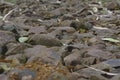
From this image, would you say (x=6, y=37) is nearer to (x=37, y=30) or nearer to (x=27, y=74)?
(x=37, y=30)

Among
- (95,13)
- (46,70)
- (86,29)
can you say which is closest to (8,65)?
(46,70)

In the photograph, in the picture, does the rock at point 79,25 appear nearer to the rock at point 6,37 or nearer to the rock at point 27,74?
the rock at point 6,37

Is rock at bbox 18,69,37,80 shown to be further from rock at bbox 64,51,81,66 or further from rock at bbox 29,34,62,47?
rock at bbox 29,34,62,47

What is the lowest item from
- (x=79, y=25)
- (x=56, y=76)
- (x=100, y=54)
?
(x=79, y=25)

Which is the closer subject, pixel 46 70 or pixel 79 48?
pixel 46 70

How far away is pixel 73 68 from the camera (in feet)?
9.08

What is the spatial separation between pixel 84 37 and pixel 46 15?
210cm

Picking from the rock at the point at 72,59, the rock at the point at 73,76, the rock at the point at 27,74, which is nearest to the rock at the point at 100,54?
the rock at the point at 72,59

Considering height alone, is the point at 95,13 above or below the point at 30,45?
below

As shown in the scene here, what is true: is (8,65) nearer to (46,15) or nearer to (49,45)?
(49,45)

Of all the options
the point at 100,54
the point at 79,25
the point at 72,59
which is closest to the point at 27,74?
the point at 72,59

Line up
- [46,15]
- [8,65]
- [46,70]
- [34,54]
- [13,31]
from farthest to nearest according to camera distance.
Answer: [46,15] → [13,31] → [34,54] → [8,65] → [46,70]

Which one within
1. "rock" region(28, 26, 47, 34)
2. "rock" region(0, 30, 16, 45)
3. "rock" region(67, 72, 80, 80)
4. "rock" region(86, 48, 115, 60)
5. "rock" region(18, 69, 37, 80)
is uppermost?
"rock" region(18, 69, 37, 80)

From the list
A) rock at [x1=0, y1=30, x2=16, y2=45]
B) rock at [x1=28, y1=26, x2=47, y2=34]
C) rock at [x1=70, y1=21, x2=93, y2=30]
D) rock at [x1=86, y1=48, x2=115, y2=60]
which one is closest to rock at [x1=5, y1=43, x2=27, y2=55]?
rock at [x1=0, y1=30, x2=16, y2=45]
